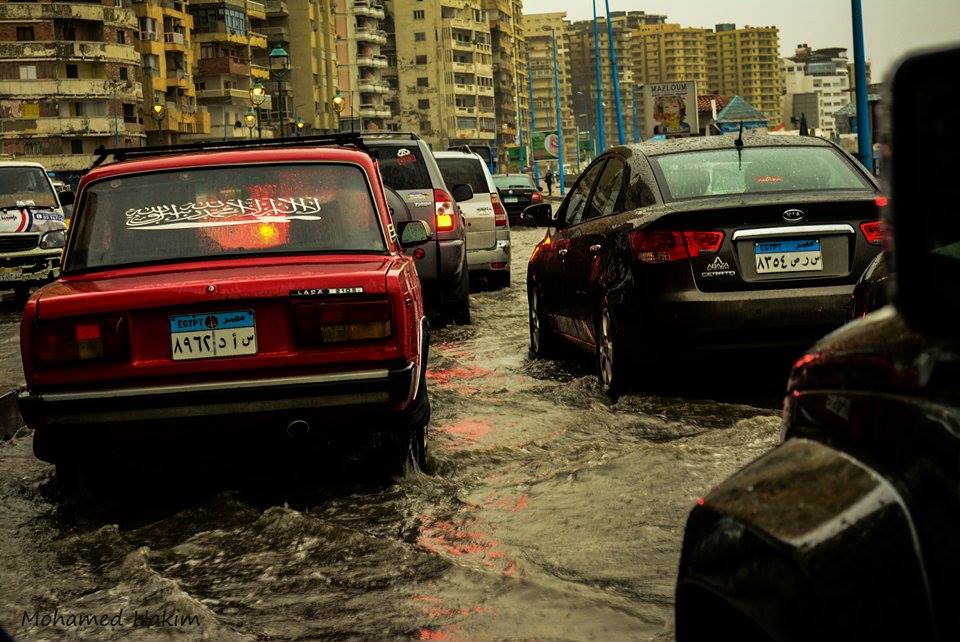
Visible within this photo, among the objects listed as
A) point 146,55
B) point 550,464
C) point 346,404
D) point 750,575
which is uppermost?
point 146,55

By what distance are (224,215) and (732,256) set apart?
275 cm

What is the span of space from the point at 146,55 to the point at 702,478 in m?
110

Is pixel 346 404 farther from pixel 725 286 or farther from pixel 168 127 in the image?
pixel 168 127

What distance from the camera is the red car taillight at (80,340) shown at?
6.08m

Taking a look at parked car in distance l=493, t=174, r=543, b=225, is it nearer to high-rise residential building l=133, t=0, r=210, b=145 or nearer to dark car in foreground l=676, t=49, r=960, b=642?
dark car in foreground l=676, t=49, r=960, b=642

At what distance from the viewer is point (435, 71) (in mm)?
163375

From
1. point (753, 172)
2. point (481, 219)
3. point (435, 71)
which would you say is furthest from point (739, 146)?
point (435, 71)

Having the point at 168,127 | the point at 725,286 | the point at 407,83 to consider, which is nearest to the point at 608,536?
the point at 725,286

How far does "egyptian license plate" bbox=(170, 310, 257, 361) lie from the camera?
612cm

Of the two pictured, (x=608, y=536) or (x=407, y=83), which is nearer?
(x=608, y=536)

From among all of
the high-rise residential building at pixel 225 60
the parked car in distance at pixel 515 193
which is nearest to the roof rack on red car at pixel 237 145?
the parked car in distance at pixel 515 193

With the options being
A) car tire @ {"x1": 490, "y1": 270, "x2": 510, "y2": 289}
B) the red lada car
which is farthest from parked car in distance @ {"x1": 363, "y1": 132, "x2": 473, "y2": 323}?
the red lada car

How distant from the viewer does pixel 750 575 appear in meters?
2.06

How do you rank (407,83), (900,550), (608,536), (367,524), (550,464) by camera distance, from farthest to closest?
1. (407,83)
2. (550,464)
3. (367,524)
4. (608,536)
5. (900,550)
